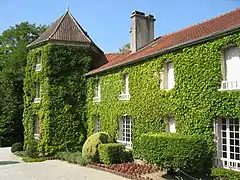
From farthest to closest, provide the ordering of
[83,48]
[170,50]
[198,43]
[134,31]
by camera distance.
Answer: [83,48], [134,31], [170,50], [198,43]

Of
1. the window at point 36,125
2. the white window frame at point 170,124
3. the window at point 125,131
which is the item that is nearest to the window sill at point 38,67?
the window at point 36,125

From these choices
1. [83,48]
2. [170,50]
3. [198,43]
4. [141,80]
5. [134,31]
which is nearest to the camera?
[198,43]

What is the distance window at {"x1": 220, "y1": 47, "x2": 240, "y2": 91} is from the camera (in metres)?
12.1

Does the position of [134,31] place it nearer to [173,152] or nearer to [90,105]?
[90,105]

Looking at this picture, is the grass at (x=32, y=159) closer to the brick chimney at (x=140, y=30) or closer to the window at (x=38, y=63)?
the window at (x=38, y=63)

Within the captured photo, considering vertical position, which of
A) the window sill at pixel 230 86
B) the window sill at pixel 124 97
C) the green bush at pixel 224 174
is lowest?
the green bush at pixel 224 174

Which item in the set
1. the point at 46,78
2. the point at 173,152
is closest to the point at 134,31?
the point at 46,78

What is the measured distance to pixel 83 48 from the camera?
2419 cm

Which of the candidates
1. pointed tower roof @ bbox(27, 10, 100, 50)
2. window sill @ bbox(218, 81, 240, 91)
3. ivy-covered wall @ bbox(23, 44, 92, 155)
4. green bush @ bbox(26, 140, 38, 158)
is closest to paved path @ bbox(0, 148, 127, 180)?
green bush @ bbox(26, 140, 38, 158)

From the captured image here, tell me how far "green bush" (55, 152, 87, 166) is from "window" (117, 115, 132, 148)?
9.13 feet

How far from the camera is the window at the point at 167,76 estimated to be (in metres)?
15.6

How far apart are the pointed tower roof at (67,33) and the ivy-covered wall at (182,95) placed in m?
5.72

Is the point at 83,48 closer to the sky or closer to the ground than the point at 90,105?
closer to the sky

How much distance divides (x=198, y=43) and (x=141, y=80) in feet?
15.7
